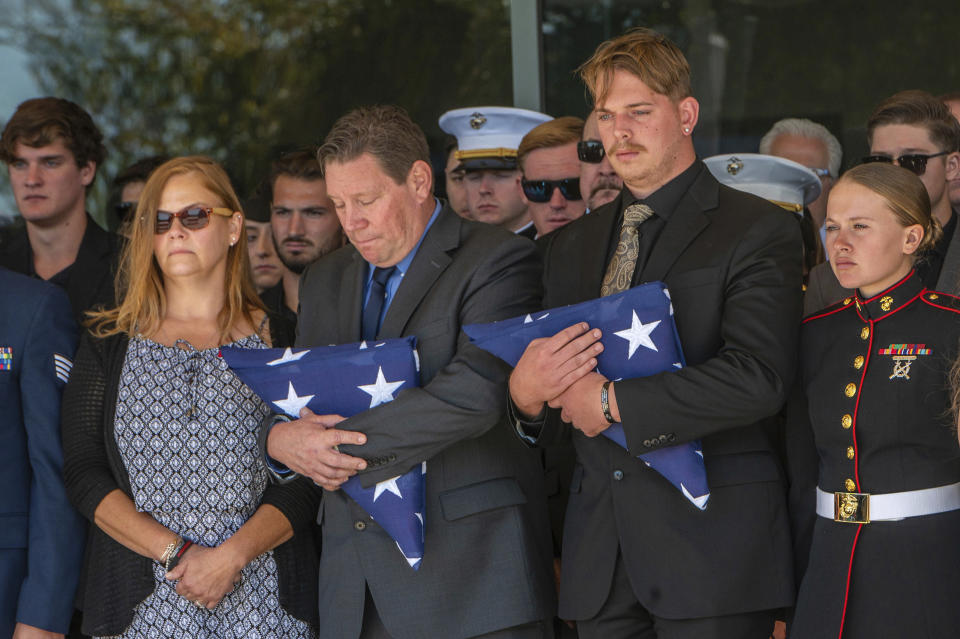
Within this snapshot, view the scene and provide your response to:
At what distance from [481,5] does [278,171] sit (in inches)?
79.0

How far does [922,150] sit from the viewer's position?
3.65 m

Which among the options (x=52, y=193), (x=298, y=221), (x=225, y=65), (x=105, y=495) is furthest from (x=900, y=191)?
(x=225, y=65)

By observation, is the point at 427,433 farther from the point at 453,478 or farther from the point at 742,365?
the point at 742,365

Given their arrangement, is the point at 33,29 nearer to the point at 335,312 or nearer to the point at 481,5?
the point at 481,5

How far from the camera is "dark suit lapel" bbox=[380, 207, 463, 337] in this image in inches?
119

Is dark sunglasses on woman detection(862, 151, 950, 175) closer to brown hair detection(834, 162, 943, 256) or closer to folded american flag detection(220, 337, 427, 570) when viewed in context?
brown hair detection(834, 162, 943, 256)

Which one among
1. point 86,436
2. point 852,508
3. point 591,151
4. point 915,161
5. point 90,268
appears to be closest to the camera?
point 852,508

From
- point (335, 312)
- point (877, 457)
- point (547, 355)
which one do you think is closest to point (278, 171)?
point (335, 312)

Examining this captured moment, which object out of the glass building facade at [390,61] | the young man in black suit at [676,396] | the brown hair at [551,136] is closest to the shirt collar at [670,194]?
the young man in black suit at [676,396]

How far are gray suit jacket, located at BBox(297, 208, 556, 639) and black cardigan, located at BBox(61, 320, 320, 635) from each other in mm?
239

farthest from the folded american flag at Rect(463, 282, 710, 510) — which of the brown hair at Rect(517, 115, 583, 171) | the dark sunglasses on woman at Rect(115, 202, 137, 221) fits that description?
the dark sunglasses on woman at Rect(115, 202, 137, 221)

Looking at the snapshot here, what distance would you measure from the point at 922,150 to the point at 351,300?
1840 millimetres

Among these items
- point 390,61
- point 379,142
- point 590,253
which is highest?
point 379,142

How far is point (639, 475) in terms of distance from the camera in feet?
8.92
